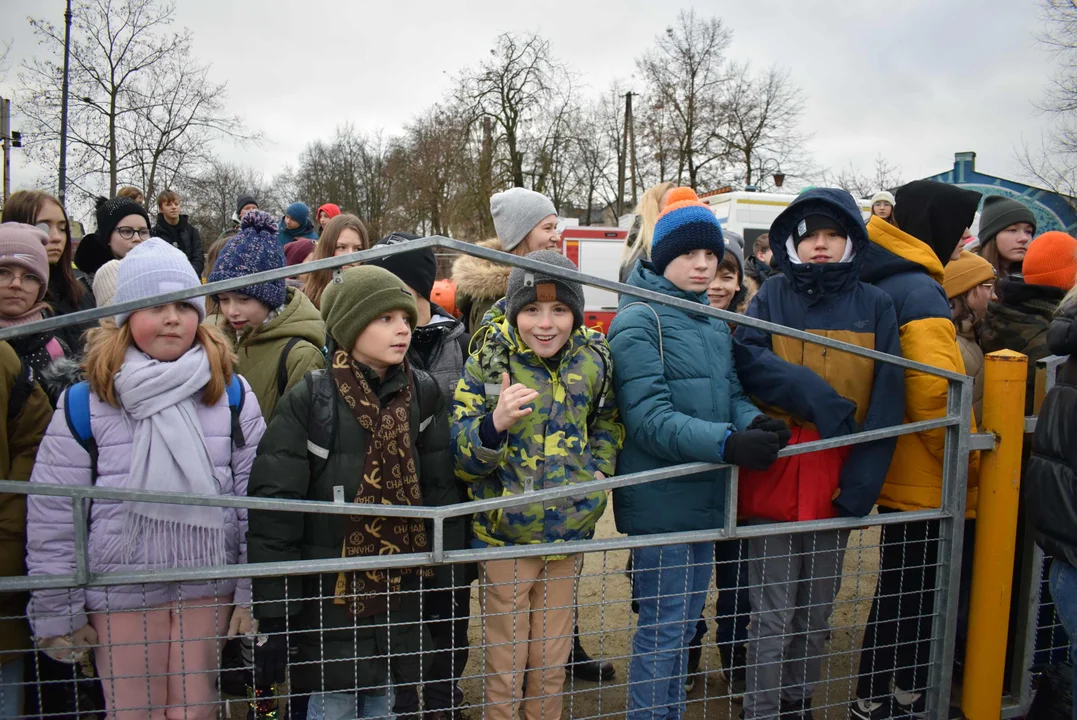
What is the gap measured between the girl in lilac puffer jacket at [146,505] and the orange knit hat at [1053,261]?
11.8ft

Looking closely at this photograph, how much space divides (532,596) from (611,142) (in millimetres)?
32445

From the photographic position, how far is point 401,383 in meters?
2.32

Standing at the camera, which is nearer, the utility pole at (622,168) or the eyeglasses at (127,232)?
the eyeglasses at (127,232)

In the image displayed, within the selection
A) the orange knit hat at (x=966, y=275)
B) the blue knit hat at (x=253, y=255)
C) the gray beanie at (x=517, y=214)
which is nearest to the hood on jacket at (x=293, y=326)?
the blue knit hat at (x=253, y=255)

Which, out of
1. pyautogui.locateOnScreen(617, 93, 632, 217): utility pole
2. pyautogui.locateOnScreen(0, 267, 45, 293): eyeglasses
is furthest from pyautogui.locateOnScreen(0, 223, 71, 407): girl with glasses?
pyautogui.locateOnScreen(617, 93, 632, 217): utility pole

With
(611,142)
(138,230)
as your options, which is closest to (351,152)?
(611,142)

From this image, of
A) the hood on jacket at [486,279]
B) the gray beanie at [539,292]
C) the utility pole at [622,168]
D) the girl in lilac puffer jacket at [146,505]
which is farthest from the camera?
the utility pole at [622,168]

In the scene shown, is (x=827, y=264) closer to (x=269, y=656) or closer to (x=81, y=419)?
(x=269, y=656)

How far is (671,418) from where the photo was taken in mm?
2354

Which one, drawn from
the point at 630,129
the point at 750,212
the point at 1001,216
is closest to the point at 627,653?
the point at 1001,216

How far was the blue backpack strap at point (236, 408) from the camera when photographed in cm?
230

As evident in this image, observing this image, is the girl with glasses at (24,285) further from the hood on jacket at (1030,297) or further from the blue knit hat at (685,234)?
the hood on jacket at (1030,297)

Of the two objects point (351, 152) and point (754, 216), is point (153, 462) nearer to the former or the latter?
point (754, 216)

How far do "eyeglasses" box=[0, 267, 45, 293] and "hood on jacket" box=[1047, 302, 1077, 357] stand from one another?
347 centimetres
